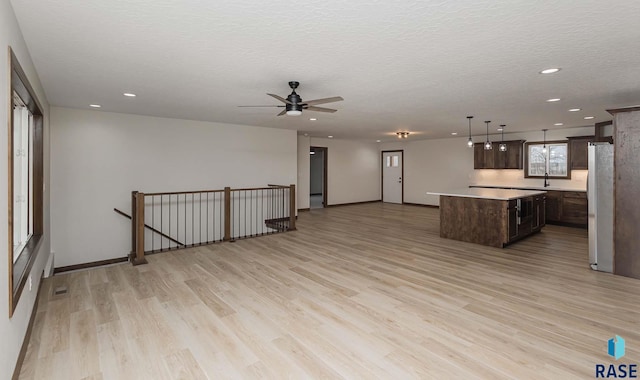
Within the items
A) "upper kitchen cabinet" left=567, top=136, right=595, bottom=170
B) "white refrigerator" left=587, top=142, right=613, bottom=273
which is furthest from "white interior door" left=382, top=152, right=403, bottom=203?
"white refrigerator" left=587, top=142, right=613, bottom=273

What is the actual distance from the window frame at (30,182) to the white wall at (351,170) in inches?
295

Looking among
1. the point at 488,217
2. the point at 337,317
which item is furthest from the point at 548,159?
the point at 337,317

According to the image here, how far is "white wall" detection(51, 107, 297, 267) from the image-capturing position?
18.1 ft

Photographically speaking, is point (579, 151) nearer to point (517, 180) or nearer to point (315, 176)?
point (517, 180)

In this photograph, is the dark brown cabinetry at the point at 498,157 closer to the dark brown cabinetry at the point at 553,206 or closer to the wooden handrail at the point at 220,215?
the dark brown cabinetry at the point at 553,206

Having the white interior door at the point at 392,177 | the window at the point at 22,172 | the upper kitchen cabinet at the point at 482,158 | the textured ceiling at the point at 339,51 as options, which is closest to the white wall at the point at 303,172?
the white interior door at the point at 392,177

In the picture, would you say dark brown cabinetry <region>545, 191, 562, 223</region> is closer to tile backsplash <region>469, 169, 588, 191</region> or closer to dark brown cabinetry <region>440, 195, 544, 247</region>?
tile backsplash <region>469, 169, 588, 191</region>

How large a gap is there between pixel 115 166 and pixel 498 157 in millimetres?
9694

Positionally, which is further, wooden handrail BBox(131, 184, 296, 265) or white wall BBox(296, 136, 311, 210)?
white wall BBox(296, 136, 311, 210)

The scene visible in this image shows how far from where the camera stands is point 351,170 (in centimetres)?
1183

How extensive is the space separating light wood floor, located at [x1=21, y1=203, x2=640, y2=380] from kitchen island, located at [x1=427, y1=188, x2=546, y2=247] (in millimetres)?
552

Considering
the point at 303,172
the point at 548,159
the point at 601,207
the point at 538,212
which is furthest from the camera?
the point at 303,172

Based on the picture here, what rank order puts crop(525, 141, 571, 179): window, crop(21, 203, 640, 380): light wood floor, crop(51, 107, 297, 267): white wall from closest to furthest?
crop(21, 203, 640, 380): light wood floor → crop(51, 107, 297, 267): white wall → crop(525, 141, 571, 179): window

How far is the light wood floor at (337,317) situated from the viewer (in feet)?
7.65
